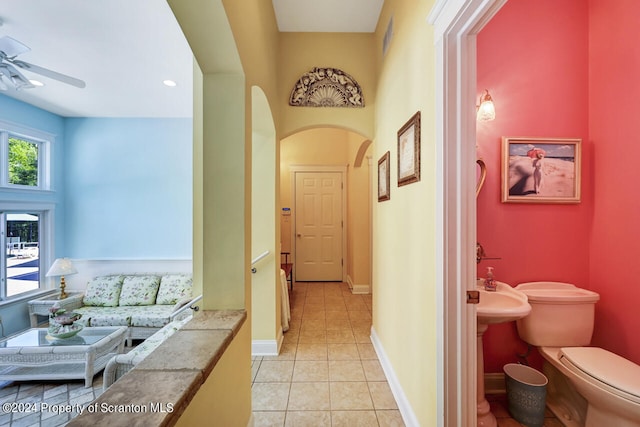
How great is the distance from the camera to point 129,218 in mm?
3764

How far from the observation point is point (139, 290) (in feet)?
11.1

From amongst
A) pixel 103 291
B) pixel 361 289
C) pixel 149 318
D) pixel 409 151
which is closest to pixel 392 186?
pixel 409 151

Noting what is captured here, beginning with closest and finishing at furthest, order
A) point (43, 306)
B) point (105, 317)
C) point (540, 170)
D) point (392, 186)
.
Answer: point (540, 170)
point (392, 186)
point (105, 317)
point (43, 306)

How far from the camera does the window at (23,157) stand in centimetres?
308

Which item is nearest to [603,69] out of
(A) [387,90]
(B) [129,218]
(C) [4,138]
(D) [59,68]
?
(A) [387,90]

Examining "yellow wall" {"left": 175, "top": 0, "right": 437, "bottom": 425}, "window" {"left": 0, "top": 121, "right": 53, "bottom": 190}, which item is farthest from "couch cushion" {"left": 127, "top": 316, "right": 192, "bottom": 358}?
"window" {"left": 0, "top": 121, "right": 53, "bottom": 190}

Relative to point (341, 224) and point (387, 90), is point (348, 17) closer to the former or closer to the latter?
point (387, 90)

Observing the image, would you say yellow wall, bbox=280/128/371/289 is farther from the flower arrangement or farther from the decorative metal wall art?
the flower arrangement

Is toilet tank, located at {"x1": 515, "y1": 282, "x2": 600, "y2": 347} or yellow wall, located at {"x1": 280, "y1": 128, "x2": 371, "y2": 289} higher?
yellow wall, located at {"x1": 280, "y1": 128, "x2": 371, "y2": 289}

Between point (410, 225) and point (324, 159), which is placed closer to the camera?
point (410, 225)

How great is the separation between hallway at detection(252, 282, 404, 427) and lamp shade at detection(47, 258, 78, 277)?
3235 mm

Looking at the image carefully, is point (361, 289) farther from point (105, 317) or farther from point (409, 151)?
point (105, 317)

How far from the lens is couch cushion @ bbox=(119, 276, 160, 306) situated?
10.9 feet

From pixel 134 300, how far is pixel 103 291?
498 millimetres
